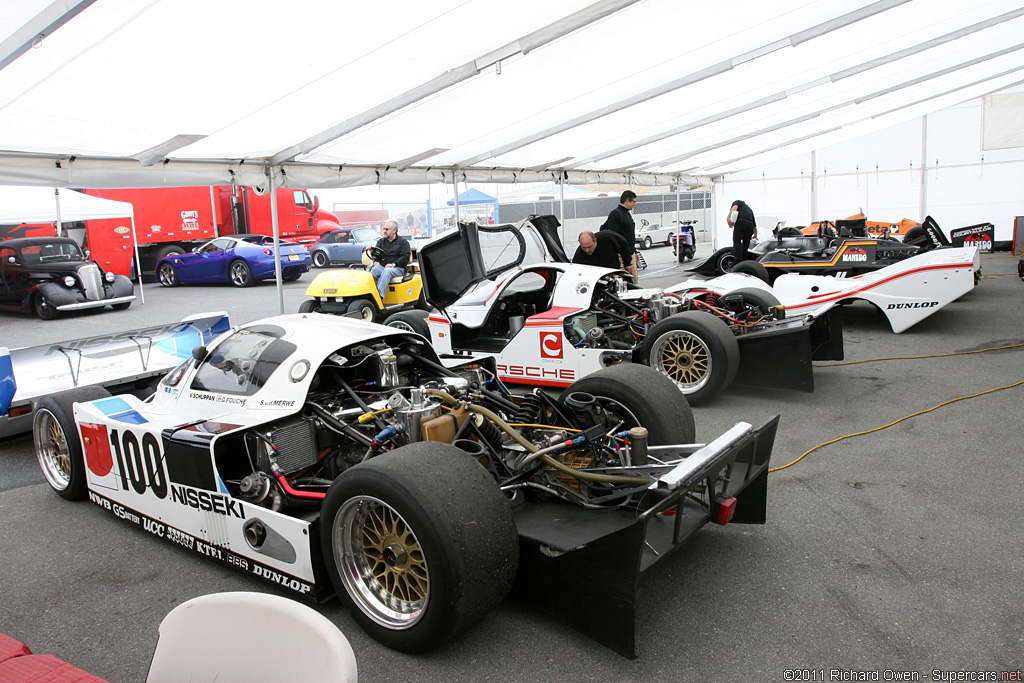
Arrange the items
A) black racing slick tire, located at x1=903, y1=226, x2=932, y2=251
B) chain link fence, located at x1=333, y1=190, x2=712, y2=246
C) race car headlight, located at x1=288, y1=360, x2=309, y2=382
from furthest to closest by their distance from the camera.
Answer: chain link fence, located at x1=333, y1=190, x2=712, y2=246 < black racing slick tire, located at x1=903, y1=226, x2=932, y2=251 < race car headlight, located at x1=288, y1=360, x2=309, y2=382

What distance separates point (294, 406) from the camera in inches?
144

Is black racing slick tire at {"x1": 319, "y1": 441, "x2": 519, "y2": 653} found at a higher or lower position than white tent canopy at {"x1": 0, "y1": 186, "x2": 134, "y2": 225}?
lower

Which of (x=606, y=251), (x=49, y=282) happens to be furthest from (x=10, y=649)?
(x=49, y=282)

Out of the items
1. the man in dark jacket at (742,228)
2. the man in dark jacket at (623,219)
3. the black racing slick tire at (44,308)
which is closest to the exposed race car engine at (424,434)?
the man in dark jacket at (623,219)

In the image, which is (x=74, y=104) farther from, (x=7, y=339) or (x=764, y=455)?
(x=7, y=339)

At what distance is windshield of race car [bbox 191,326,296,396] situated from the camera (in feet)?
12.9

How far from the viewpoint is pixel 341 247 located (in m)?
21.9

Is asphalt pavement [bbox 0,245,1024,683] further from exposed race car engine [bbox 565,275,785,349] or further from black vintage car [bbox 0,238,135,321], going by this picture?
black vintage car [bbox 0,238,135,321]

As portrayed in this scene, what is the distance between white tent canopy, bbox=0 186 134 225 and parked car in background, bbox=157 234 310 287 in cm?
341

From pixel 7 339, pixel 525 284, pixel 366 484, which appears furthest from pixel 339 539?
pixel 7 339

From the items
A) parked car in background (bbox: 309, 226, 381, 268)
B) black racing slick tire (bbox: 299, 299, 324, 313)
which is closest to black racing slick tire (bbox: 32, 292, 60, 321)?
black racing slick tire (bbox: 299, 299, 324, 313)

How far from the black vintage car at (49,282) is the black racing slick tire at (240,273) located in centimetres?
359

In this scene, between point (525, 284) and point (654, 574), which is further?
point (525, 284)

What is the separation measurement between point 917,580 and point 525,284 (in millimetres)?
5245
